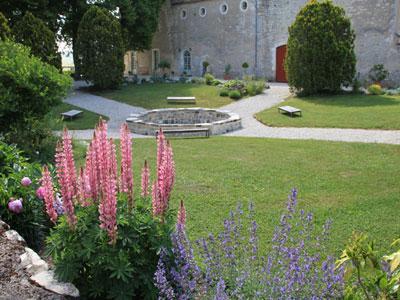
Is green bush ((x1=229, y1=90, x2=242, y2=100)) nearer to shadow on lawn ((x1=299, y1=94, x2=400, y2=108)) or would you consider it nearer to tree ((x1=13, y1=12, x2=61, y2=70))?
shadow on lawn ((x1=299, y1=94, x2=400, y2=108))

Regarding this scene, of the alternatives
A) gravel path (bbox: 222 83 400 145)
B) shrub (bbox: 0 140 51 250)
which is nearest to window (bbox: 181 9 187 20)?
gravel path (bbox: 222 83 400 145)

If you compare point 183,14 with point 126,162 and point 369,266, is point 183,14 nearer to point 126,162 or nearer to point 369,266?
point 126,162

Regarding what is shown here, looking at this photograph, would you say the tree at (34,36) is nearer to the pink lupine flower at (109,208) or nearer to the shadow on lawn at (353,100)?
the shadow on lawn at (353,100)

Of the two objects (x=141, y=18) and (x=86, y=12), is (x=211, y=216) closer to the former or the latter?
(x=86, y=12)

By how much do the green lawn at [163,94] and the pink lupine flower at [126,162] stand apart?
47.0ft

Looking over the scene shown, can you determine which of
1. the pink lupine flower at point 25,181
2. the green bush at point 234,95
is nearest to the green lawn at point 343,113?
the green bush at point 234,95

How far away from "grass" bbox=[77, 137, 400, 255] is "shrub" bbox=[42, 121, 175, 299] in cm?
171

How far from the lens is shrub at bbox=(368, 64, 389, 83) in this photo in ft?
66.9

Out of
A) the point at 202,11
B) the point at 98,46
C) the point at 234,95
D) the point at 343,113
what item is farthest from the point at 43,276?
the point at 202,11

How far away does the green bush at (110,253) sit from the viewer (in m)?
2.85

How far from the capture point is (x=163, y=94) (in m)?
19.8

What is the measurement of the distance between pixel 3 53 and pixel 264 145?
588 cm

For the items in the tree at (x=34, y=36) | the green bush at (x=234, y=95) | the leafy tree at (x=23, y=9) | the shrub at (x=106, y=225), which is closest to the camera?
the shrub at (x=106, y=225)

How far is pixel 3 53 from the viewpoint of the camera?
770 cm
